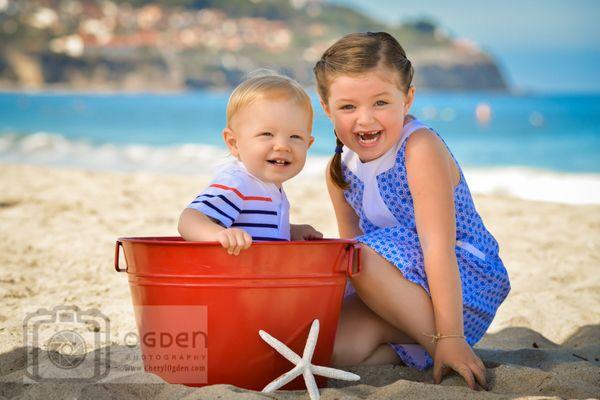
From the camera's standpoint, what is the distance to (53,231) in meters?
4.70

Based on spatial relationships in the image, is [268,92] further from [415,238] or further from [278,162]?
[415,238]

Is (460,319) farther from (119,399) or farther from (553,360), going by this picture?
(119,399)

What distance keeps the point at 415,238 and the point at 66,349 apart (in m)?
1.30

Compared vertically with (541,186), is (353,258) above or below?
below

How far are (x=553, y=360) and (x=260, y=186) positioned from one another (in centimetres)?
124

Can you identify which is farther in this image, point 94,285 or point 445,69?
point 445,69

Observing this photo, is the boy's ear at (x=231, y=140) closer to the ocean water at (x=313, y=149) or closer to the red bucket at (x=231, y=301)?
the red bucket at (x=231, y=301)

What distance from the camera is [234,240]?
1896 millimetres

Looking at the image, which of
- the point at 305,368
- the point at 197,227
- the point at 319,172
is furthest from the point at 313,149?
the point at 305,368

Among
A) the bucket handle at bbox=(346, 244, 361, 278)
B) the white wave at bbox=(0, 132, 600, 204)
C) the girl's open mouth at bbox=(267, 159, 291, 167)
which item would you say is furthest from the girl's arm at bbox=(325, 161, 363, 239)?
the white wave at bbox=(0, 132, 600, 204)

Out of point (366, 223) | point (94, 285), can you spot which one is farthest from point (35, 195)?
point (366, 223)

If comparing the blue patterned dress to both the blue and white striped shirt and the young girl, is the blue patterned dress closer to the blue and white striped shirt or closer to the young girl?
the young girl

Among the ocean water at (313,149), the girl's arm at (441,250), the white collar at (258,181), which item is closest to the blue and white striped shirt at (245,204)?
the white collar at (258,181)

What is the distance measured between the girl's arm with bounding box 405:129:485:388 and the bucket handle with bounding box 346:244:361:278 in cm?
24
